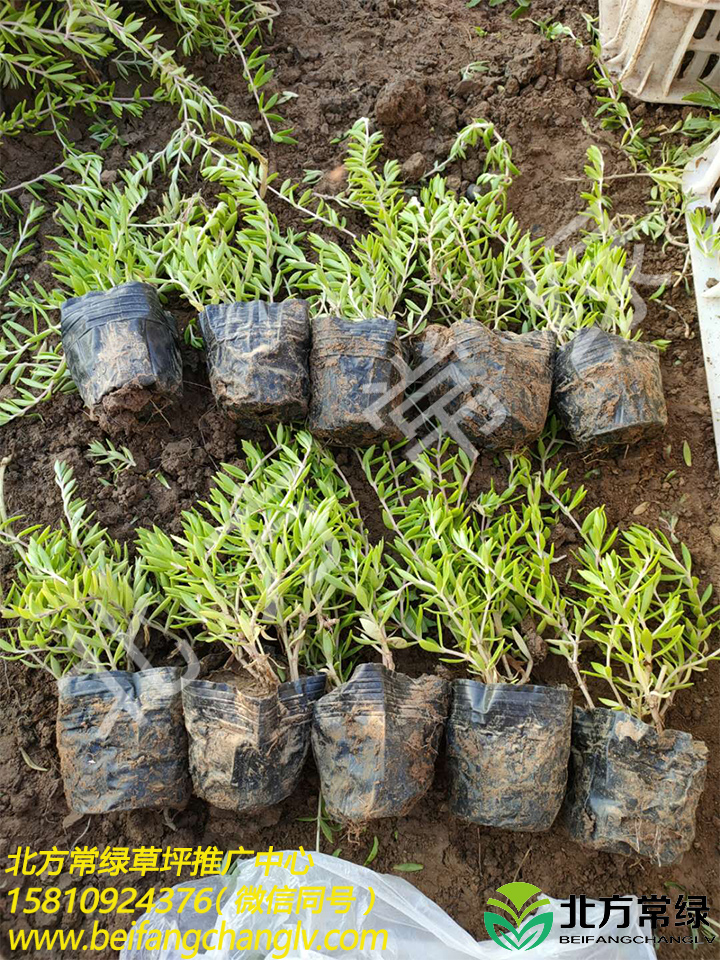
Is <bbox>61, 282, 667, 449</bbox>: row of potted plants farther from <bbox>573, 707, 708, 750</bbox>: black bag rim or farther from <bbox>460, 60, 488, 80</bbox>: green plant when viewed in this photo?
<bbox>460, 60, 488, 80</bbox>: green plant

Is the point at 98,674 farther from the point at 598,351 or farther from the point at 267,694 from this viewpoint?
the point at 598,351

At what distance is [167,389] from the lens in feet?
6.79

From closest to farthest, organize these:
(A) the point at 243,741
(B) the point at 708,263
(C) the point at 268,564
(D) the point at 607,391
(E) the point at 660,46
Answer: (A) the point at 243,741
(C) the point at 268,564
(D) the point at 607,391
(B) the point at 708,263
(E) the point at 660,46

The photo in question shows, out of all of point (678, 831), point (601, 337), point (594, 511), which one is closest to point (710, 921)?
point (678, 831)

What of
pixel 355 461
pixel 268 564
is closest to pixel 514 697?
pixel 268 564

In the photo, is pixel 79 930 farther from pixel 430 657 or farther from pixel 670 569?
pixel 670 569

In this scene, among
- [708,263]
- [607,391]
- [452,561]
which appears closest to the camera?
[452,561]

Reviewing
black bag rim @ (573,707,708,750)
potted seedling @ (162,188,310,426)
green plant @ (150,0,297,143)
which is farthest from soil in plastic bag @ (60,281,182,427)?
black bag rim @ (573,707,708,750)

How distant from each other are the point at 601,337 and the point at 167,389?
46.7 inches

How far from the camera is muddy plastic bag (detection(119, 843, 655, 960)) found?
1.78 metres

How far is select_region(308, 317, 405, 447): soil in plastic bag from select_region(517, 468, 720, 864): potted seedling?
470 millimetres

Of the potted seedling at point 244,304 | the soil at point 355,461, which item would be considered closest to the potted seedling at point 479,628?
the soil at point 355,461

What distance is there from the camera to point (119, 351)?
6.59 feet

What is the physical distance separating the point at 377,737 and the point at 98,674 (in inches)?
26.5
